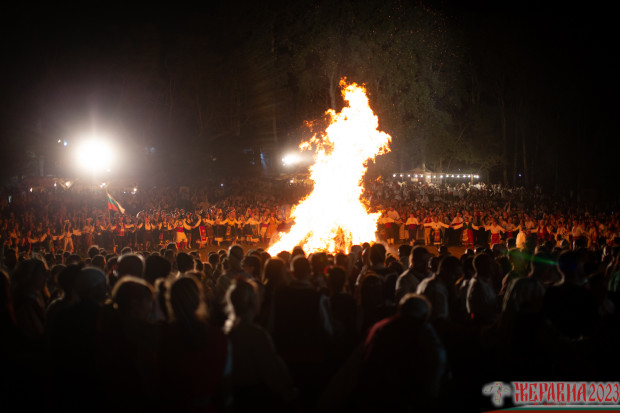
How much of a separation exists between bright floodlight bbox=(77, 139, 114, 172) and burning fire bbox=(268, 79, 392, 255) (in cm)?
2640

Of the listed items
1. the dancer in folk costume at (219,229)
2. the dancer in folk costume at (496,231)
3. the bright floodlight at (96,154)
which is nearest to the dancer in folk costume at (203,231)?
the dancer in folk costume at (219,229)

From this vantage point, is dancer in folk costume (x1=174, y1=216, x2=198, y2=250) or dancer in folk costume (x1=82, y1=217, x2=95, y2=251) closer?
dancer in folk costume (x1=82, y1=217, x2=95, y2=251)

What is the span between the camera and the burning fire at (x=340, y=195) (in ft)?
47.8

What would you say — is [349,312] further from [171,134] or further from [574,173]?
[574,173]

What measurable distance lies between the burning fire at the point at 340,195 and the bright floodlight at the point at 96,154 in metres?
26.4

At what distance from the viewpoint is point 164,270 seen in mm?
5883

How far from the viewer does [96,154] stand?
37.4 meters

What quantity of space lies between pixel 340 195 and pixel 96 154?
28.9 m

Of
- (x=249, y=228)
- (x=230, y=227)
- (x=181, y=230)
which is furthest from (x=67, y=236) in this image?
(x=249, y=228)

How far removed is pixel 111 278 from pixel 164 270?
77.4 inches

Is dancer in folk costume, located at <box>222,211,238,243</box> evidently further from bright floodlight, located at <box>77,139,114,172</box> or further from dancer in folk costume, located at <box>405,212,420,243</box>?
bright floodlight, located at <box>77,139,114,172</box>

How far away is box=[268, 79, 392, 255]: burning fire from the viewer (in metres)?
14.6

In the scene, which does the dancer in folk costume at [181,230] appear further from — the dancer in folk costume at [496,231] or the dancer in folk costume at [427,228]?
the dancer in folk costume at [496,231]

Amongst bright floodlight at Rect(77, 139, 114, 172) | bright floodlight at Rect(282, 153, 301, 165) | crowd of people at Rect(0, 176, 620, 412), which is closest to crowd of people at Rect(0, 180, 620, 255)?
bright floodlight at Rect(77, 139, 114, 172)
